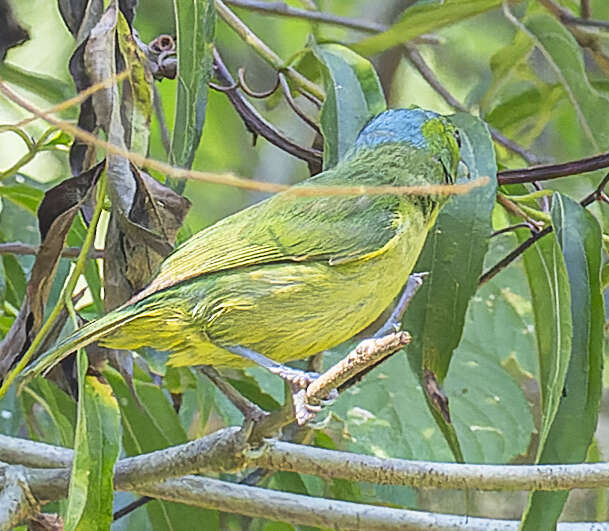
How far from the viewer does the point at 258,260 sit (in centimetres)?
140

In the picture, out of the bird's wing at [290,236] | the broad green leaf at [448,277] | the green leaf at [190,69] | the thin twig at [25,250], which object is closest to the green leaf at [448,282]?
the broad green leaf at [448,277]

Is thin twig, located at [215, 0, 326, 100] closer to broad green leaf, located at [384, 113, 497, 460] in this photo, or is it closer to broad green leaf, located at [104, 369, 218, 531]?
broad green leaf, located at [384, 113, 497, 460]

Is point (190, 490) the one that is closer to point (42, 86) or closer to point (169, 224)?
point (169, 224)

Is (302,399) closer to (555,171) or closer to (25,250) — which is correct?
(555,171)

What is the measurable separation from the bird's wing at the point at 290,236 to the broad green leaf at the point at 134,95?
155 millimetres

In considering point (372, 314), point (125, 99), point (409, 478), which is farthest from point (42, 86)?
point (409, 478)

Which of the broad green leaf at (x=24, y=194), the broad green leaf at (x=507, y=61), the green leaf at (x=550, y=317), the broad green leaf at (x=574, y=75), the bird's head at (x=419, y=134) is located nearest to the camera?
the green leaf at (x=550, y=317)

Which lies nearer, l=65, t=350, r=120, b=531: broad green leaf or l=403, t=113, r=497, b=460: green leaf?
l=65, t=350, r=120, b=531: broad green leaf

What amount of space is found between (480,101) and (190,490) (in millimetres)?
1313

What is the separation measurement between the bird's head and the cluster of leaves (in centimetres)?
3

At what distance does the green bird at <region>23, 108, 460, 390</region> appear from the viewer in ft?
4.42

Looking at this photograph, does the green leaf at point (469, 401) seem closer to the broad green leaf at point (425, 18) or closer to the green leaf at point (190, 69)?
the broad green leaf at point (425, 18)

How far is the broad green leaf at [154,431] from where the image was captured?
1.63 metres

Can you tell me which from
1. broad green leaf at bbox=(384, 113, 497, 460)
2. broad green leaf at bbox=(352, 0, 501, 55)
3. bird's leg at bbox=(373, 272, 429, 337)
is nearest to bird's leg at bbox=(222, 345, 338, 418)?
bird's leg at bbox=(373, 272, 429, 337)
